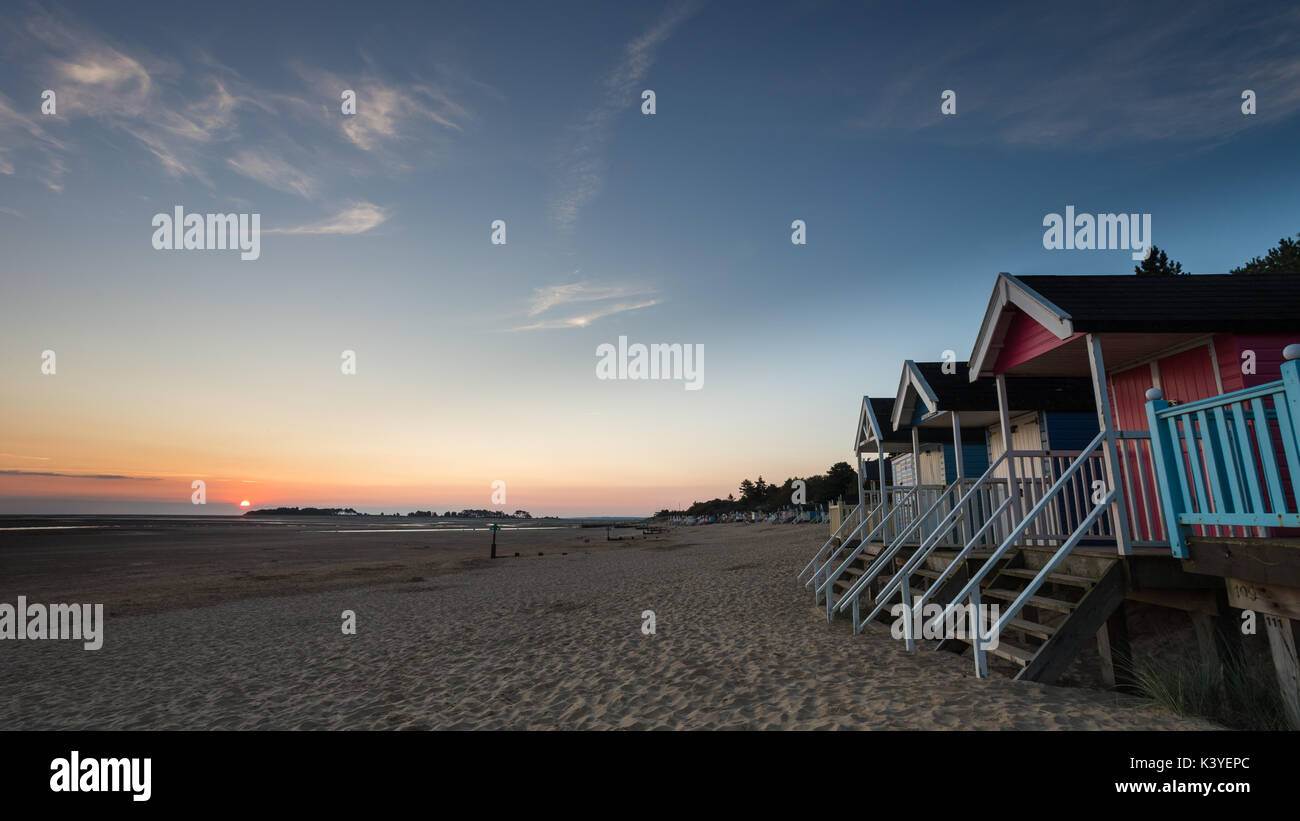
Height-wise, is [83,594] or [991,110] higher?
[991,110]

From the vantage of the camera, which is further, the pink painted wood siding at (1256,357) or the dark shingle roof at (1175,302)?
the pink painted wood siding at (1256,357)

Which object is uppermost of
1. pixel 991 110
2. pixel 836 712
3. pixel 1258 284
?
pixel 991 110

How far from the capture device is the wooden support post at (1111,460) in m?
6.10

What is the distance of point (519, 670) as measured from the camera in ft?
24.2

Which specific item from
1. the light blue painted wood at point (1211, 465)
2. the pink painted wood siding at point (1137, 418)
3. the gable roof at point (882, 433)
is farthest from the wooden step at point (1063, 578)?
the gable roof at point (882, 433)

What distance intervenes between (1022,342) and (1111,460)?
2863mm

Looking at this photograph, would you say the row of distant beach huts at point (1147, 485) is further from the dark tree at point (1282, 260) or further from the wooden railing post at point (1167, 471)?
the dark tree at point (1282, 260)

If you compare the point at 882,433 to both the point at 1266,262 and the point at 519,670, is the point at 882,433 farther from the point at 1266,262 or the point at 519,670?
the point at 1266,262

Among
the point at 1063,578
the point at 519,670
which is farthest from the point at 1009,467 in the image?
the point at 519,670
